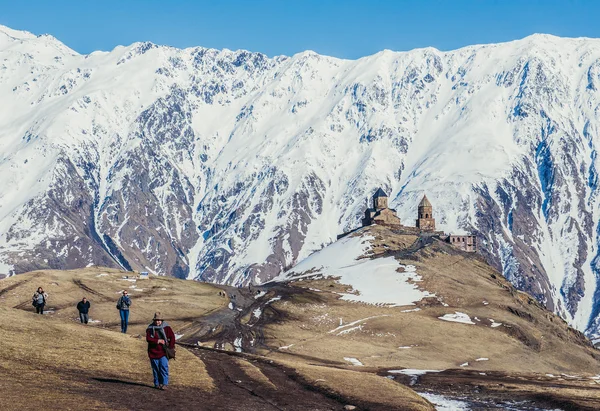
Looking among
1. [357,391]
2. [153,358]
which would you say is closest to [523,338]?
[357,391]

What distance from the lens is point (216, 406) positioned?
43562mm

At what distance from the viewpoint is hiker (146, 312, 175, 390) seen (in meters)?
44.9

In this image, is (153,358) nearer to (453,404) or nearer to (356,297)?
(453,404)

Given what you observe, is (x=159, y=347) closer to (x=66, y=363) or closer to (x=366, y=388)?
(x=66, y=363)

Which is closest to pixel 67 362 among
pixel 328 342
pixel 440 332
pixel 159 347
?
pixel 159 347

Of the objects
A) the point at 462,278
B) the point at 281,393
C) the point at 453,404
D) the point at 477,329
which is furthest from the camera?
the point at 462,278

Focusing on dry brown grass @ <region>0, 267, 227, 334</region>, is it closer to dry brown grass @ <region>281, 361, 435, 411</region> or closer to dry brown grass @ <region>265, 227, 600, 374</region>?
dry brown grass @ <region>265, 227, 600, 374</region>

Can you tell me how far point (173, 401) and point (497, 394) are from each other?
28.2 metres

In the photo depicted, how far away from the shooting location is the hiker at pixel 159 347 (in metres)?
44.9

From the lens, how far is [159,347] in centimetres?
4478

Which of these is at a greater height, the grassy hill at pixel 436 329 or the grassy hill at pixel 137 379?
the grassy hill at pixel 436 329

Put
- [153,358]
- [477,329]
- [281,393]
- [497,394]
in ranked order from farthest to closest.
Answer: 1. [477,329]
2. [497,394]
3. [281,393]
4. [153,358]

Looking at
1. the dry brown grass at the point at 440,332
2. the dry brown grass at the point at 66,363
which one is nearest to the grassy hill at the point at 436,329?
the dry brown grass at the point at 440,332

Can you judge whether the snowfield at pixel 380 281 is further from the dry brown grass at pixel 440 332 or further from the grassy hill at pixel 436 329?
the dry brown grass at pixel 440 332
